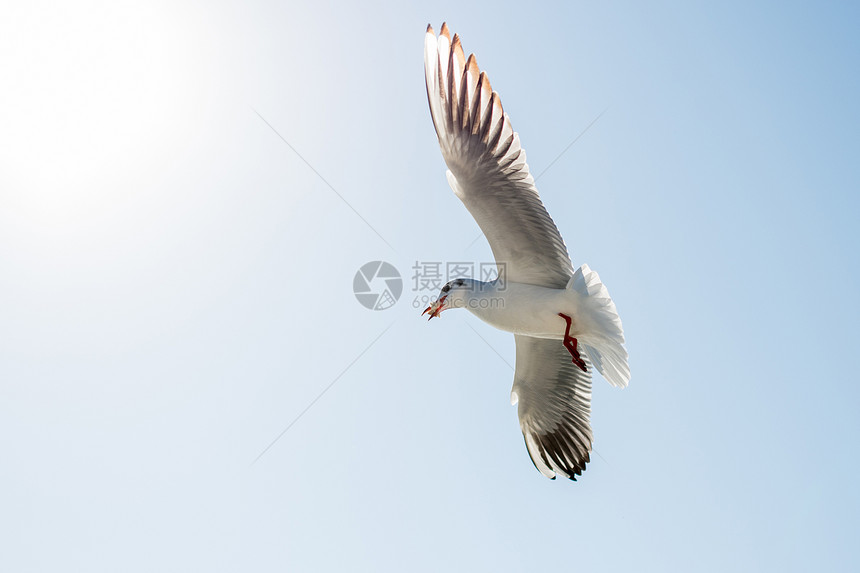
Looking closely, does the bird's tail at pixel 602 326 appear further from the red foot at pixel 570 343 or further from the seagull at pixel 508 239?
the red foot at pixel 570 343

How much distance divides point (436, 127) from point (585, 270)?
1577 mm

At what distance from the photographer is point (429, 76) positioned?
18.2 ft

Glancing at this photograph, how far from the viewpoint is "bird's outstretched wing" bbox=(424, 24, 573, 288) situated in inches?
215

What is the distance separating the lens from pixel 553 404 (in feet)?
23.6

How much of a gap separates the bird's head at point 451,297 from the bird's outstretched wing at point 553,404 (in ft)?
3.14

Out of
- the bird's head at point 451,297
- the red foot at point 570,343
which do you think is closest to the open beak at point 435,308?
the bird's head at point 451,297

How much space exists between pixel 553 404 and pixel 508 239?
1997mm

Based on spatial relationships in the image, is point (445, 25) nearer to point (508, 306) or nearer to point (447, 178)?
point (447, 178)

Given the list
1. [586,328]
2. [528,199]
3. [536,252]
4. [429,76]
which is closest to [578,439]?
[586,328]

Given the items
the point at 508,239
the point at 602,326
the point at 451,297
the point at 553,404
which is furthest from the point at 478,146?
the point at 553,404

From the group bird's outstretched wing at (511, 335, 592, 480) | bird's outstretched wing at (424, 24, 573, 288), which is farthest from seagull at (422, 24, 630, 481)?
bird's outstretched wing at (511, 335, 592, 480)

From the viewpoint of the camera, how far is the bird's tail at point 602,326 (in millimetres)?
5656

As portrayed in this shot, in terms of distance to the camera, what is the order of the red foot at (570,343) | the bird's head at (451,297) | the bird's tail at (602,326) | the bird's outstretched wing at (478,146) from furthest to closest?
the bird's head at (451,297) → the red foot at (570,343) → the bird's tail at (602,326) → the bird's outstretched wing at (478,146)

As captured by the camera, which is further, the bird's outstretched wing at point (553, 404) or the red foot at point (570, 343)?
the bird's outstretched wing at point (553, 404)
